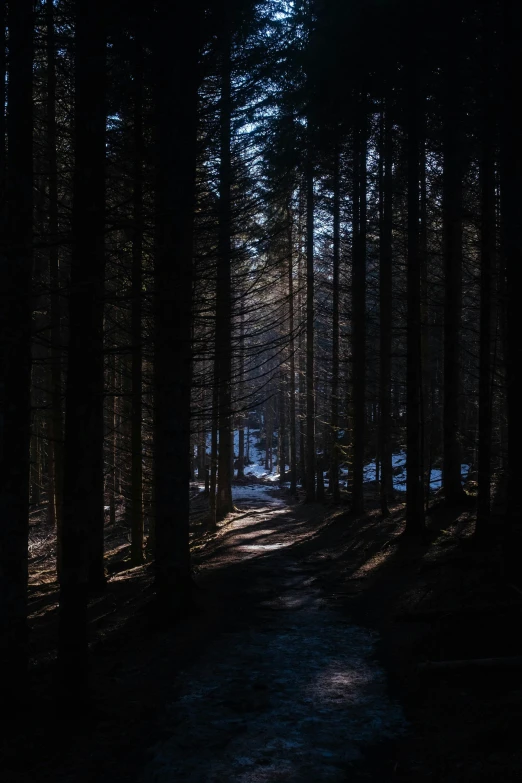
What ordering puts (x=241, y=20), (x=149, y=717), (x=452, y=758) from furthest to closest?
1. (x=241, y=20)
2. (x=149, y=717)
3. (x=452, y=758)

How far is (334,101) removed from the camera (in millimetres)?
13656

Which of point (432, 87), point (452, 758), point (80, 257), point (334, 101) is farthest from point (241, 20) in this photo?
point (452, 758)

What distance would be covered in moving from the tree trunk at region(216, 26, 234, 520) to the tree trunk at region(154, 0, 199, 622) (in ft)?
2.16

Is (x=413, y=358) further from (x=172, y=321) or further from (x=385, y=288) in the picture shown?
(x=172, y=321)

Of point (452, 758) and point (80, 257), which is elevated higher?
point (80, 257)

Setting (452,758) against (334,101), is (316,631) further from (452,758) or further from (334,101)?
(334,101)

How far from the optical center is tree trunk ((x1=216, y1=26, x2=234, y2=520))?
997cm

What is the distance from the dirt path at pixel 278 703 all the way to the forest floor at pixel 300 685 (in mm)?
19

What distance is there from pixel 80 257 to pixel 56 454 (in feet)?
29.0

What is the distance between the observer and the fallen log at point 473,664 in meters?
5.51

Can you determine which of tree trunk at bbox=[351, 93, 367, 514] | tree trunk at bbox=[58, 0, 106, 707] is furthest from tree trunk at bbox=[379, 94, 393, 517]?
tree trunk at bbox=[58, 0, 106, 707]

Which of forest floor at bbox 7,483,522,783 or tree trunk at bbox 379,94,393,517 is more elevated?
tree trunk at bbox 379,94,393,517

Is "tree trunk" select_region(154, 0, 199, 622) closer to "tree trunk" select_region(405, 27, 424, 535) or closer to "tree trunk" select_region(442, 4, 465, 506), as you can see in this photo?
"tree trunk" select_region(405, 27, 424, 535)

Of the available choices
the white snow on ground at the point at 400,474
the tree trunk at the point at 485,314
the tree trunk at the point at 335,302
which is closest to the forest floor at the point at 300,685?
the tree trunk at the point at 485,314
